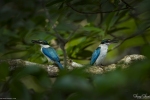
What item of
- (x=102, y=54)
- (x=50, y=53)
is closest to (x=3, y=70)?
(x=50, y=53)

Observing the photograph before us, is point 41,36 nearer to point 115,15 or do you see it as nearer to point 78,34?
point 78,34

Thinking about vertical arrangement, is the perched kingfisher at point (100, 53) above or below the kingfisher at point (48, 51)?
below

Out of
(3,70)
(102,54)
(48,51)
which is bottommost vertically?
(102,54)

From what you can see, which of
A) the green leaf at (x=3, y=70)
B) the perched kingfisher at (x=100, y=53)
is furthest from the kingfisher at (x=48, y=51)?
the green leaf at (x=3, y=70)

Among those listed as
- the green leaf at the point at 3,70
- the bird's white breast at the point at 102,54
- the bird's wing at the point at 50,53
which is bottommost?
the bird's white breast at the point at 102,54

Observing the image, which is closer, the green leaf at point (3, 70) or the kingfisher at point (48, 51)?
the green leaf at point (3, 70)

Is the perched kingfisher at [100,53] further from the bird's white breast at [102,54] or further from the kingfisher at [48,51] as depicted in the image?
the kingfisher at [48,51]

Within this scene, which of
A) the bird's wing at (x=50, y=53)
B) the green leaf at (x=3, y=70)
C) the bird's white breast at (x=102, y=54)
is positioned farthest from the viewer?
the bird's white breast at (x=102, y=54)

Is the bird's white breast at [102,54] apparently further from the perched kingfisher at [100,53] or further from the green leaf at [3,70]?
the green leaf at [3,70]

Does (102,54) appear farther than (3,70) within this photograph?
Yes

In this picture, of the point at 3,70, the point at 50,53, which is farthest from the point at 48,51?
the point at 3,70

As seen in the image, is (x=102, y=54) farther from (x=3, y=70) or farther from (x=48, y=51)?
(x=3, y=70)

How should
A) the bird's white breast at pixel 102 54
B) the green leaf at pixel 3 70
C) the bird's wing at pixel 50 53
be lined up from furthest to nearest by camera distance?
the bird's white breast at pixel 102 54 < the bird's wing at pixel 50 53 < the green leaf at pixel 3 70

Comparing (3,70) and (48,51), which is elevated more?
(3,70)
